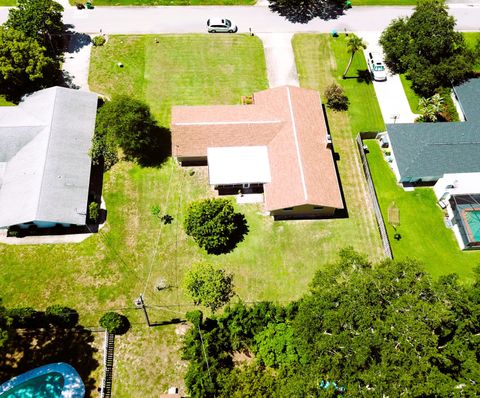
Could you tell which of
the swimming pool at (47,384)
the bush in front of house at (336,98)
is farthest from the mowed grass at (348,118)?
the swimming pool at (47,384)

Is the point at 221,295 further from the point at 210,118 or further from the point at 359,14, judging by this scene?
the point at 359,14

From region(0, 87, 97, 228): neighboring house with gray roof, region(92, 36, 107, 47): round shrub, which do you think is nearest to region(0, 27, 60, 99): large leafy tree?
region(0, 87, 97, 228): neighboring house with gray roof

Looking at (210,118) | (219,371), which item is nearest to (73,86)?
(210,118)

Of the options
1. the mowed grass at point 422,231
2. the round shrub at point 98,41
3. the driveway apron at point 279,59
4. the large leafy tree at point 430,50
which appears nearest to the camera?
the mowed grass at point 422,231

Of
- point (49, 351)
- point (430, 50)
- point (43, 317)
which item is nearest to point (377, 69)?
point (430, 50)

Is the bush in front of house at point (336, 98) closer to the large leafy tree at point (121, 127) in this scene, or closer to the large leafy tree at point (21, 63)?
the large leafy tree at point (121, 127)

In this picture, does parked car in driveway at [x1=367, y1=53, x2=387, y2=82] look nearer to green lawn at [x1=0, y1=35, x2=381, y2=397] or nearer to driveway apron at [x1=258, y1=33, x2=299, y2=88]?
green lawn at [x1=0, y1=35, x2=381, y2=397]
